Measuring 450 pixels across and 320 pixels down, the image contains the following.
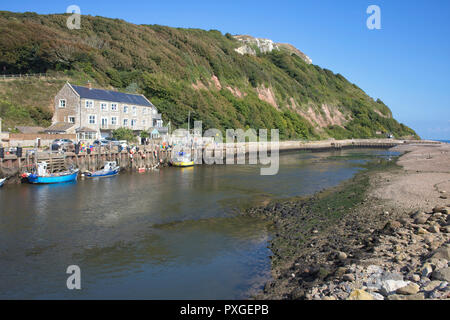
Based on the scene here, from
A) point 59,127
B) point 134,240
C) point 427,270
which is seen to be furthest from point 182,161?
point 427,270

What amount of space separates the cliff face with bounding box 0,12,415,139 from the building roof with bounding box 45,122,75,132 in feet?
9.85

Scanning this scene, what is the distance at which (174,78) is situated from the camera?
3241 inches

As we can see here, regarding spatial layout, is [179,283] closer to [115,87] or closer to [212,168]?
[212,168]

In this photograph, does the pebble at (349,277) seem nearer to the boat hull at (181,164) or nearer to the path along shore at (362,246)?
the path along shore at (362,246)

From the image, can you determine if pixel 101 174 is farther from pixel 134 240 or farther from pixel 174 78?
pixel 174 78

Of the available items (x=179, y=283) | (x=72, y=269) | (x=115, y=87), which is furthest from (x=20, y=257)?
(x=115, y=87)

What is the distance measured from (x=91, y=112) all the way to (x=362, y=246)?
4496 centimetres

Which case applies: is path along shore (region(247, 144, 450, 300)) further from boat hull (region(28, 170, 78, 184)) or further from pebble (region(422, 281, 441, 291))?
boat hull (region(28, 170, 78, 184))

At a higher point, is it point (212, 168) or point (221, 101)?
point (221, 101)

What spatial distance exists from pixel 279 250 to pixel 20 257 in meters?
11.2

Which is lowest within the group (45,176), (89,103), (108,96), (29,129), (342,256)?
(342,256)

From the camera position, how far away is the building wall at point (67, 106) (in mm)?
50406

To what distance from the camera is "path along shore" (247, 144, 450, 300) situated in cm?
1051

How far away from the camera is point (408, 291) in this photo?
31.7ft
